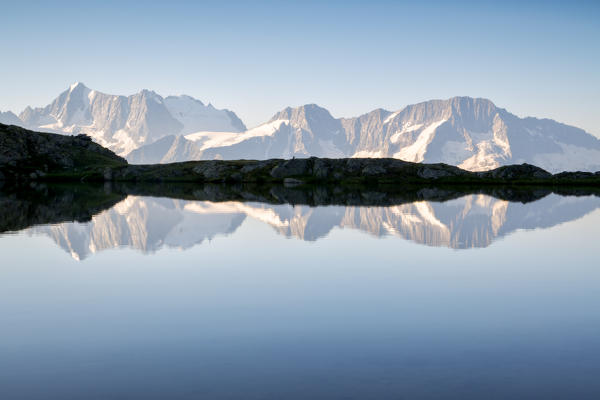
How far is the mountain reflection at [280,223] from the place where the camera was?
56.4 meters

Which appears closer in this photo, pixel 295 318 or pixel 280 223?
pixel 295 318

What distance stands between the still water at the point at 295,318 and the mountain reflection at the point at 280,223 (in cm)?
90

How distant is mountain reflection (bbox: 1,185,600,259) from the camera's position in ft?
185

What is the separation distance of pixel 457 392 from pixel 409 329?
6900 millimetres

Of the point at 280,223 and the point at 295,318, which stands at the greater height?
the point at 280,223

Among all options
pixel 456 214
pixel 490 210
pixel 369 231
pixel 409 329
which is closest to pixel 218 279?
pixel 409 329

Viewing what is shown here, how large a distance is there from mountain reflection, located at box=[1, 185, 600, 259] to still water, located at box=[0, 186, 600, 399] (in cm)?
90

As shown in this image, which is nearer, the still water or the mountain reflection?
the still water

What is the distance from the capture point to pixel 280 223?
7519cm

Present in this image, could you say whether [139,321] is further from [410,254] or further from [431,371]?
[410,254]

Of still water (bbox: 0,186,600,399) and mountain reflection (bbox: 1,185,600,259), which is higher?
mountain reflection (bbox: 1,185,600,259)

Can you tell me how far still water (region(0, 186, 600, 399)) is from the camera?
19094mm

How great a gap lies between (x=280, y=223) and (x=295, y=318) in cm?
4839

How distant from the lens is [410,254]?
48.8m
